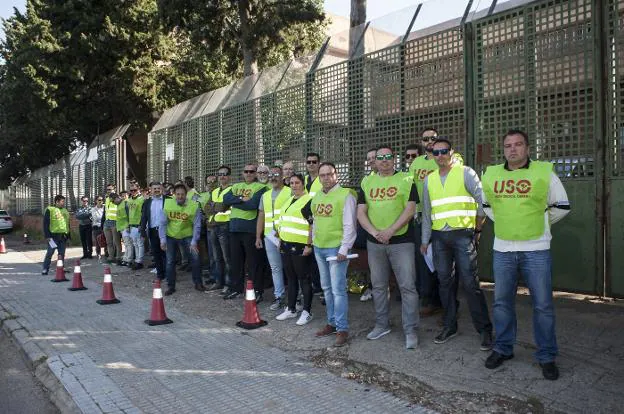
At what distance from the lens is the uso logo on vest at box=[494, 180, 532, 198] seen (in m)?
4.41

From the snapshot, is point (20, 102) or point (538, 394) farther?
point (20, 102)

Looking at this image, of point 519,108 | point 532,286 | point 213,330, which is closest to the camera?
point 532,286

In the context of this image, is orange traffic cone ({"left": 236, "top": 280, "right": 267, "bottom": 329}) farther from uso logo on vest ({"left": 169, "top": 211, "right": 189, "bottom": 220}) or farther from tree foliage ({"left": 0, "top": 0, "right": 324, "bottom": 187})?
tree foliage ({"left": 0, "top": 0, "right": 324, "bottom": 187})

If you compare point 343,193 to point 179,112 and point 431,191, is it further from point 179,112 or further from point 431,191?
point 179,112

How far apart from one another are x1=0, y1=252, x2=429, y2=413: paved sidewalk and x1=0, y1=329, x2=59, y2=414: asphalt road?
0.22 m

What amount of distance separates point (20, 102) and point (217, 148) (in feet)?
51.6

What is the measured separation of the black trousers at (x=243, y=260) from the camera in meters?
8.00

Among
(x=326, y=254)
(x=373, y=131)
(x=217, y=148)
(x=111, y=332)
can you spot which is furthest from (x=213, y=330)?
(x=217, y=148)

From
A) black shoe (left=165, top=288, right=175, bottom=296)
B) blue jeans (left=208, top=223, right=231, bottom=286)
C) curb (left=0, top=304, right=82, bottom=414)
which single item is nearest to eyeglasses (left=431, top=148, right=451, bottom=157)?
curb (left=0, top=304, right=82, bottom=414)

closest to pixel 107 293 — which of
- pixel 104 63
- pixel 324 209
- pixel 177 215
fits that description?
pixel 177 215

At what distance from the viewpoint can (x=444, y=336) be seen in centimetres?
538

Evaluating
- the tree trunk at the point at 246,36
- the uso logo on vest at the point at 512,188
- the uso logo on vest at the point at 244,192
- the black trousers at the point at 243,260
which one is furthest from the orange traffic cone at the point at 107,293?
the tree trunk at the point at 246,36

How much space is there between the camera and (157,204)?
10586 mm

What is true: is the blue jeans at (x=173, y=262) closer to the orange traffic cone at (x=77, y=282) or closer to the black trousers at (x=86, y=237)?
the orange traffic cone at (x=77, y=282)
